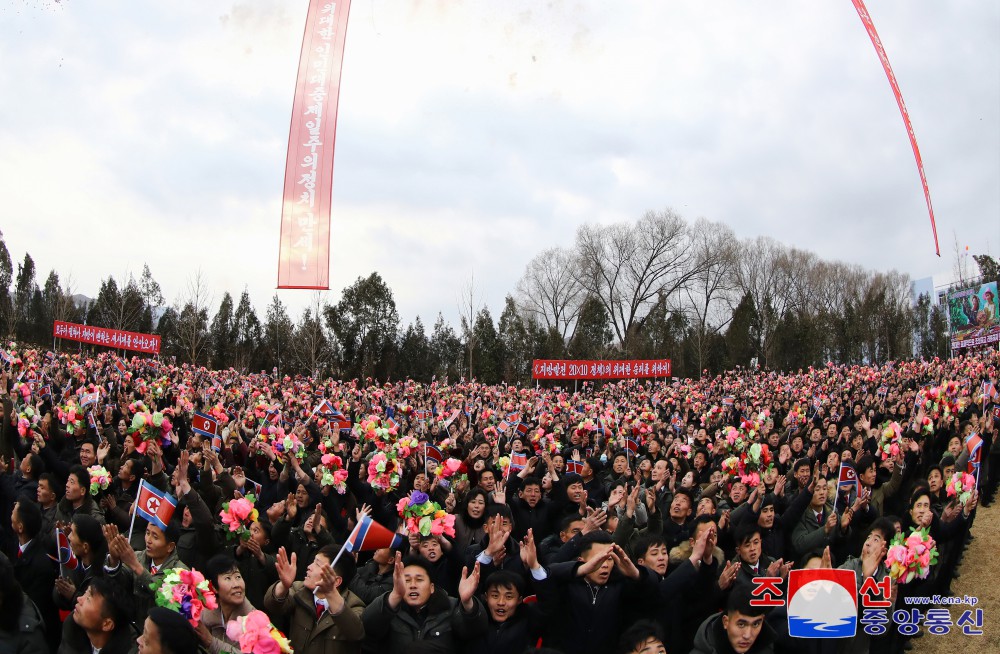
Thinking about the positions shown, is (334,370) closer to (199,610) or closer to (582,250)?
(582,250)

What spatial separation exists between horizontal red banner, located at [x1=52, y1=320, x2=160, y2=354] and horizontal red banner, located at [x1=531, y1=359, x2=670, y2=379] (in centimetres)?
1987

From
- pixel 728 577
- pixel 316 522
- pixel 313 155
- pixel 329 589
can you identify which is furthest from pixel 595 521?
pixel 313 155

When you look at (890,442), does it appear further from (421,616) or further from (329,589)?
(329,589)

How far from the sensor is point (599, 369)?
40812 millimetres

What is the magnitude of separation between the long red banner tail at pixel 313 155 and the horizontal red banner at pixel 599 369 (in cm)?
2787

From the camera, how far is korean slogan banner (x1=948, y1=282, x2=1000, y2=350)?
3691cm

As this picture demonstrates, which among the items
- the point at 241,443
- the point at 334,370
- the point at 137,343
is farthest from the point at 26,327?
the point at 241,443

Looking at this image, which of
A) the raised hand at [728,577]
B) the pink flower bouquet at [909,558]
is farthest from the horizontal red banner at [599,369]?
the raised hand at [728,577]

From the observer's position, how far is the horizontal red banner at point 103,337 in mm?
33531

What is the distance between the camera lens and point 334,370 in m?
41.8

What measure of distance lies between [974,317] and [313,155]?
39.5 metres

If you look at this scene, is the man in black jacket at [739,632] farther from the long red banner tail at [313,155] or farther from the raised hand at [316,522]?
the long red banner tail at [313,155]

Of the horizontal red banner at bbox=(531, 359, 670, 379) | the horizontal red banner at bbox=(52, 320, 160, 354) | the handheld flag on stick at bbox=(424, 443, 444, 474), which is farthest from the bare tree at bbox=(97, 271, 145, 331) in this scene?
the handheld flag on stick at bbox=(424, 443, 444, 474)

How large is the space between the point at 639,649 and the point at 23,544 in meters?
4.02
